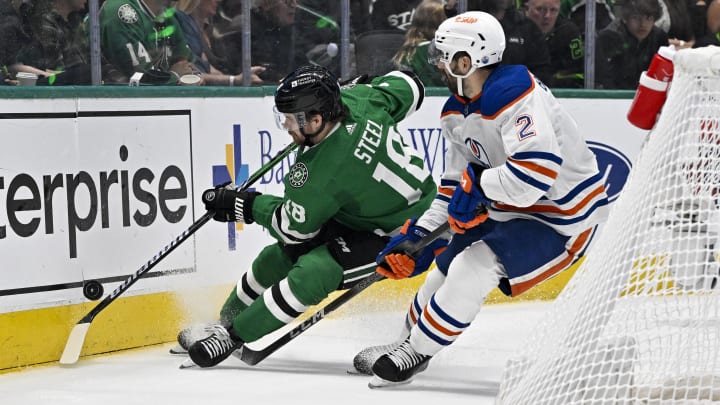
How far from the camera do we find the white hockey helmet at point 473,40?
11.7ft

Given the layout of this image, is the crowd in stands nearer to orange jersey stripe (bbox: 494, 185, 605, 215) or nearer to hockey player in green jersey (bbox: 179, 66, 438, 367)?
hockey player in green jersey (bbox: 179, 66, 438, 367)

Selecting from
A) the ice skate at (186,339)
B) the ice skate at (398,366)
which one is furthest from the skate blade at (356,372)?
the ice skate at (186,339)

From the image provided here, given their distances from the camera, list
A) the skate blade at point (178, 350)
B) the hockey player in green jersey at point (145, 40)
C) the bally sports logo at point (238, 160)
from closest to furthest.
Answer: the skate blade at point (178, 350) → the hockey player in green jersey at point (145, 40) → the bally sports logo at point (238, 160)

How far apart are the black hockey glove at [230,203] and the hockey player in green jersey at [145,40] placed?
2.22ft

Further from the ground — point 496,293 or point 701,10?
point 701,10

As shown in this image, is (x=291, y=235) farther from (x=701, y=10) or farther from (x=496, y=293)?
Result: (x=701, y=10)

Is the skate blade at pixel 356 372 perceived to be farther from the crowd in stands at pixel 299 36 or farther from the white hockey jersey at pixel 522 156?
the crowd in stands at pixel 299 36

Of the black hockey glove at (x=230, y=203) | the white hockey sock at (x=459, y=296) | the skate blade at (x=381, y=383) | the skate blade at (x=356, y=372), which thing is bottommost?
the skate blade at (x=356, y=372)

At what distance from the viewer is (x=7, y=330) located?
13.0 ft

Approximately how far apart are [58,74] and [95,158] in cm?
33

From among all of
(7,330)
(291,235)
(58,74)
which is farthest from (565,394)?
(58,74)

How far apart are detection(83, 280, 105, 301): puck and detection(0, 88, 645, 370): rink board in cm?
2

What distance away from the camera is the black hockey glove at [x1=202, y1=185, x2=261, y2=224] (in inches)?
Answer: 159

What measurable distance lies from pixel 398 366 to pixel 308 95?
2.95ft
